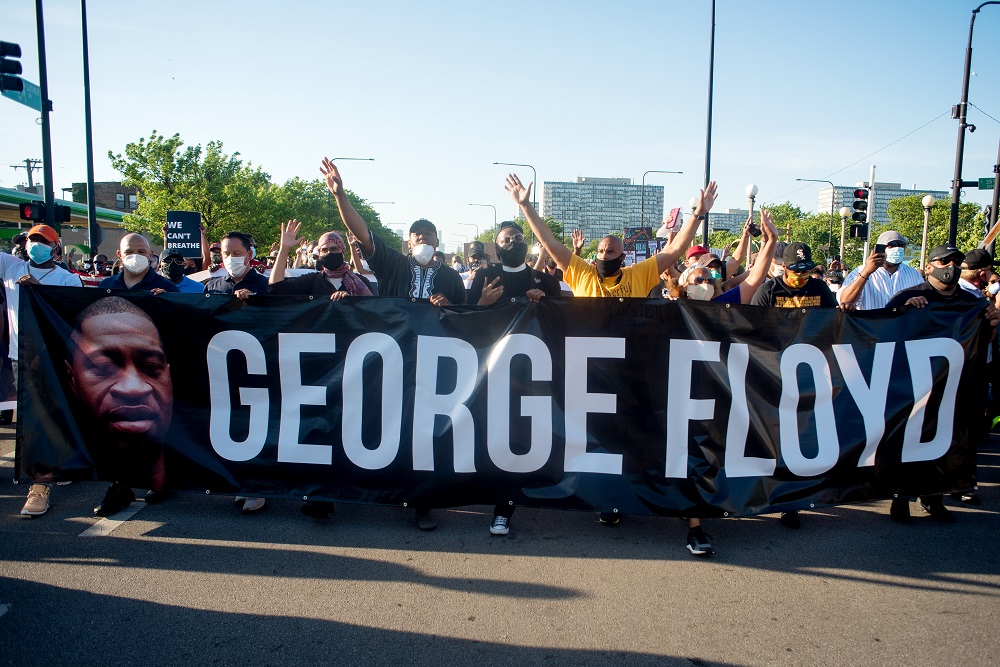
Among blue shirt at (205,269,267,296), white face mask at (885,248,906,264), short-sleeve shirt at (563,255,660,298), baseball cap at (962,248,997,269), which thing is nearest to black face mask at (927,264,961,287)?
white face mask at (885,248,906,264)

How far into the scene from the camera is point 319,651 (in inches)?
116

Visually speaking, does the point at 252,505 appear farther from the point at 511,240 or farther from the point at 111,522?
the point at 511,240

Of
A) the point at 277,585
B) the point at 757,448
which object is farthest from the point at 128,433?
the point at 757,448

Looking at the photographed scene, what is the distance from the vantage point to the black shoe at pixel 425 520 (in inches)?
173

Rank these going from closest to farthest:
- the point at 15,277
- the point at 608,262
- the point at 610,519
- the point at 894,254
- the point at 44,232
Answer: the point at 610,519 → the point at 608,262 → the point at 894,254 → the point at 44,232 → the point at 15,277

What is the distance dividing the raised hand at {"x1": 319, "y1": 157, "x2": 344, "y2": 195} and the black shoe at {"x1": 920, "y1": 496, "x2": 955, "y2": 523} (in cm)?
474

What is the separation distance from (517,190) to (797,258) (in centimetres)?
225

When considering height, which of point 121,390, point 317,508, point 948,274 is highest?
point 948,274

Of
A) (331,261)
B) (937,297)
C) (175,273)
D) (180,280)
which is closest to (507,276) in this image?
(331,261)

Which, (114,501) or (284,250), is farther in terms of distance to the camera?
(284,250)

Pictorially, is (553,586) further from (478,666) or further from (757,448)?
(757,448)

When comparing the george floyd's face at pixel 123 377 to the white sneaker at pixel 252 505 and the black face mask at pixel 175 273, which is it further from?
the black face mask at pixel 175 273

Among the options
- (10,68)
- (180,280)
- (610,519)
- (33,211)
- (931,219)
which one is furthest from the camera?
(931,219)

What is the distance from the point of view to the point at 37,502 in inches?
180
